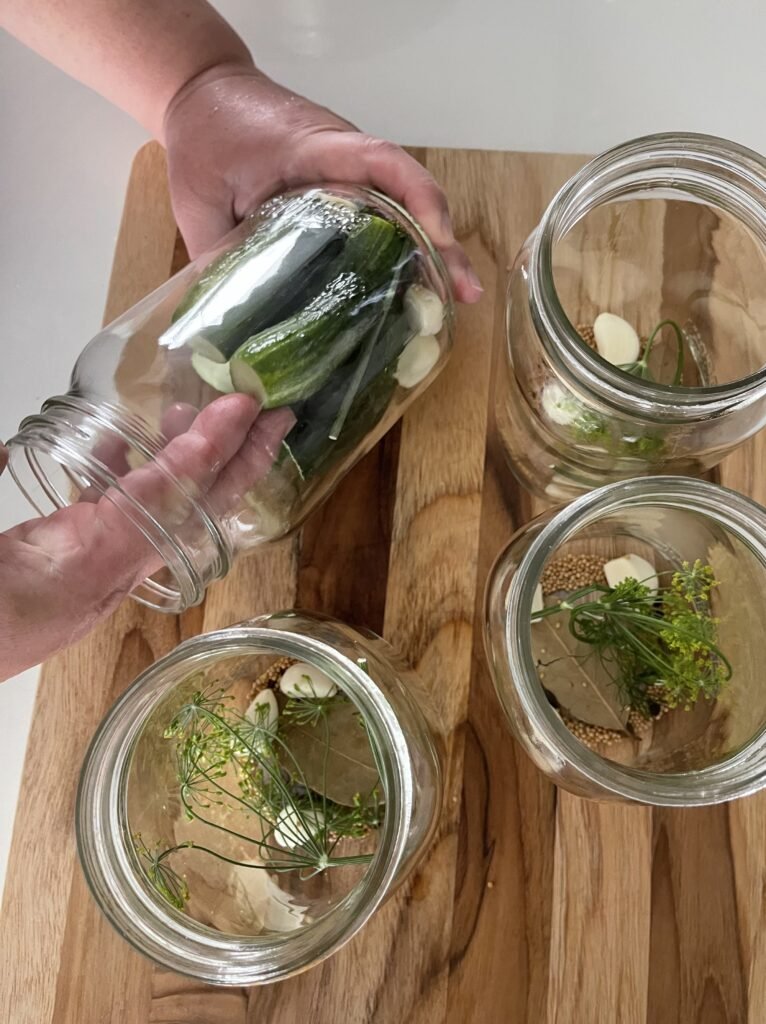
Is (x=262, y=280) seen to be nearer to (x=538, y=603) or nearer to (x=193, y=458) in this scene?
(x=193, y=458)

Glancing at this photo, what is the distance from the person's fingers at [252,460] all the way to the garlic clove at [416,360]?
3.1 inches

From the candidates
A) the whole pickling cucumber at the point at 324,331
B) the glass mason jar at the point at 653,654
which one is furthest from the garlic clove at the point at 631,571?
the whole pickling cucumber at the point at 324,331

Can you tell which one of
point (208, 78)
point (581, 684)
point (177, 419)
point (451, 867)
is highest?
point (208, 78)

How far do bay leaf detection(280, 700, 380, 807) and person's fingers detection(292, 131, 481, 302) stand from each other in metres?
0.28

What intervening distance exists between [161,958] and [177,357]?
0.33 metres

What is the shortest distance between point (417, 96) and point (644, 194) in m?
0.25

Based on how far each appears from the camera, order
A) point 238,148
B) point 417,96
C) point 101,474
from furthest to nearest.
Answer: point 417,96 → point 238,148 → point 101,474

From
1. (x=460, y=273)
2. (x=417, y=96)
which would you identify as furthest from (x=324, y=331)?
(x=417, y=96)

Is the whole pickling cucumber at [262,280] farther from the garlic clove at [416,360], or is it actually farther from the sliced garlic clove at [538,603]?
the sliced garlic clove at [538,603]

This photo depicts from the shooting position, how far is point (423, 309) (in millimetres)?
573

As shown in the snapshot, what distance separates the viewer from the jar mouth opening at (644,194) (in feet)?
1.55

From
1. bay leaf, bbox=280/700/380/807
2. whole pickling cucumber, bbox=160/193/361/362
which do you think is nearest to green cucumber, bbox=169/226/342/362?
whole pickling cucumber, bbox=160/193/361/362

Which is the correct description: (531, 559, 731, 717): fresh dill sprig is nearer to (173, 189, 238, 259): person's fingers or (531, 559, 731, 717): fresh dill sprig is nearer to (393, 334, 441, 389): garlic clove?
(393, 334, 441, 389): garlic clove

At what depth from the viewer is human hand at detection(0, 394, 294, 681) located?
530 millimetres
